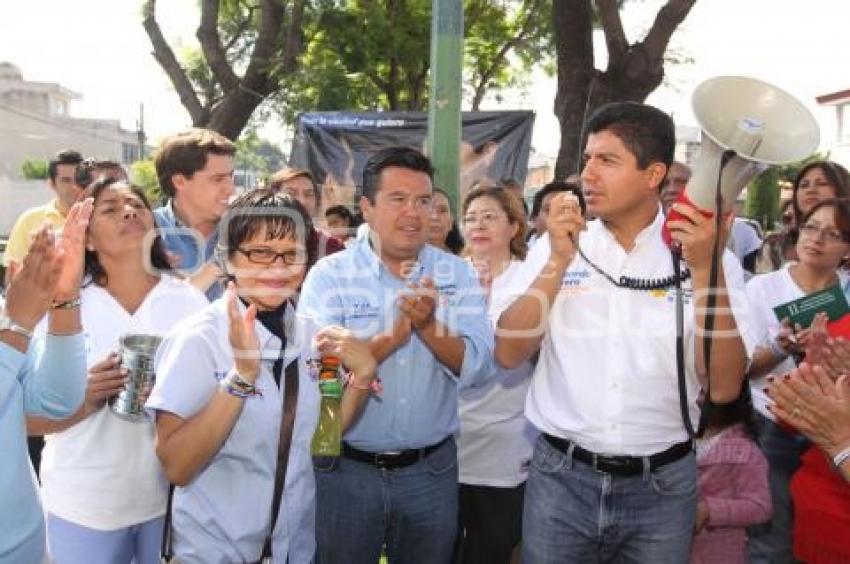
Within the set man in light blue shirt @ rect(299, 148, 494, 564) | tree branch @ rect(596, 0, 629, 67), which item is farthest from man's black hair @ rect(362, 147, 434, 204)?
tree branch @ rect(596, 0, 629, 67)

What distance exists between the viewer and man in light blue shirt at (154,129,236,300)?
3975 mm

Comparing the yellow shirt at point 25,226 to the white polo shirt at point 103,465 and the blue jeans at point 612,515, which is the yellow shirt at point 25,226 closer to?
the white polo shirt at point 103,465

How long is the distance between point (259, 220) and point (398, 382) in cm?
99

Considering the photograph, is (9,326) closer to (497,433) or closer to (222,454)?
(222,454)

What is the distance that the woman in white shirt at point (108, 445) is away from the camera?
9.42ft

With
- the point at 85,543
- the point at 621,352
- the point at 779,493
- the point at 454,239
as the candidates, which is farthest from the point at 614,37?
the point at 85,543

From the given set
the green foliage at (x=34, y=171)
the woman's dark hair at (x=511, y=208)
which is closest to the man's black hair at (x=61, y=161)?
the woman's dark hair at (x=511, y=208)

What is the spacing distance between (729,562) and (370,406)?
1632 millimetres

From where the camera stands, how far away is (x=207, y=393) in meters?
2.37

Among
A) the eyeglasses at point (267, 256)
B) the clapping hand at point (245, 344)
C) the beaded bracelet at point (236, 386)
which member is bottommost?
the beaded bracelet at point (236, 386)

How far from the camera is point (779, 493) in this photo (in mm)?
4008

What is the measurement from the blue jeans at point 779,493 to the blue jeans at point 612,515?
139 cm

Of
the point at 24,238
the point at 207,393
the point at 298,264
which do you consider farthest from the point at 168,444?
the point at 24,238

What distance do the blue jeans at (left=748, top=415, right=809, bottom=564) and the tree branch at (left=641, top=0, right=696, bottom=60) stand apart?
488 cm
